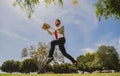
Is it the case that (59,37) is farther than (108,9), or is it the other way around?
(108,9)

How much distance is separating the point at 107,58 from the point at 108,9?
130 metres

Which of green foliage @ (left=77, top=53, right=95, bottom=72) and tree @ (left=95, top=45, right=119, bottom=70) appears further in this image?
green foliage @ (left=77, top=53, right=95, bottom=72)

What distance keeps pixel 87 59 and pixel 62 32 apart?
18450cm

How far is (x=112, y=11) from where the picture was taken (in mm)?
41188

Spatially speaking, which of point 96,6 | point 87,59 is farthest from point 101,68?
point 96,6

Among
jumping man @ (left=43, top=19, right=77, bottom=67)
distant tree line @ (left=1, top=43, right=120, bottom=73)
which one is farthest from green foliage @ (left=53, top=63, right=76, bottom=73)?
jumping man @ (left=43, top=19, right=77, bottom=67)

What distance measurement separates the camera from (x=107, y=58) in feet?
552

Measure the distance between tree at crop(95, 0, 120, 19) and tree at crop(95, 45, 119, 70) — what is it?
127268 millimetres

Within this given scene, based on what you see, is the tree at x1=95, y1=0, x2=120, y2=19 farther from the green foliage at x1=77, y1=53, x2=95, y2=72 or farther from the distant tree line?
the green foliage at x1=77, y1=53, x2=95, y2=72

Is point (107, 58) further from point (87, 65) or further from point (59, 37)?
point (59, 37)

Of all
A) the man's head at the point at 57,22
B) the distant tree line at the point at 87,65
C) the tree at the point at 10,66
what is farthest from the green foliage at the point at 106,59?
the man's head at the point at 57,22

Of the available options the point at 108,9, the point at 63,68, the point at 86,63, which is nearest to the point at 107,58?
the point at 86,63

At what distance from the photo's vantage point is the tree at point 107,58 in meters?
167

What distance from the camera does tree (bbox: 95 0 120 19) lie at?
3969 cm
